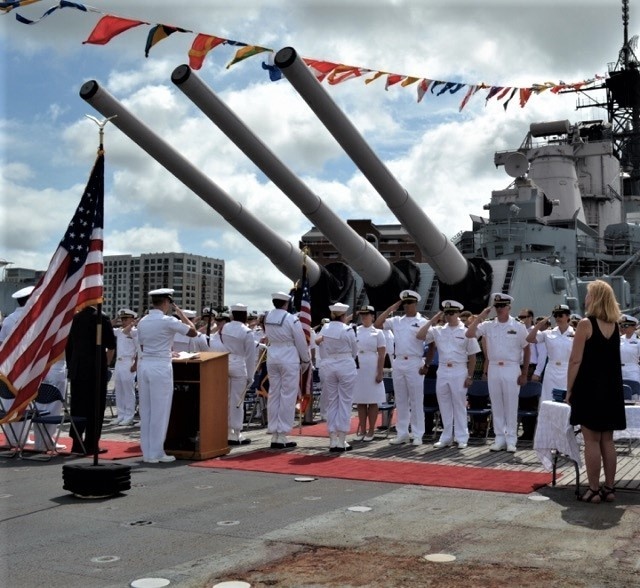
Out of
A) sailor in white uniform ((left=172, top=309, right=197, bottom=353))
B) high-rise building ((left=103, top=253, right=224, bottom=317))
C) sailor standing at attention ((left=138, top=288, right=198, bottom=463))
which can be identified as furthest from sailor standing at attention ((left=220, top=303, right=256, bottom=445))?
high-rise building ((left=103, top=253, right=224, bottom=317))

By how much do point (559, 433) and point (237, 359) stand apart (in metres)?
4.08

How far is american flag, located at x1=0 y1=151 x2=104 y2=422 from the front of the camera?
6160 millimetres

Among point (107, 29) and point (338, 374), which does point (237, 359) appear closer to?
point (338, 374)

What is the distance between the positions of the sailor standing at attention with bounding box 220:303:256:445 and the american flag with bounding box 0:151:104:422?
2787 mm

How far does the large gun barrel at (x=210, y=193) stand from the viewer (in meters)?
11.5

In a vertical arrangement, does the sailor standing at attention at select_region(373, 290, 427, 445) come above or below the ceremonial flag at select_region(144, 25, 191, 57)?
below

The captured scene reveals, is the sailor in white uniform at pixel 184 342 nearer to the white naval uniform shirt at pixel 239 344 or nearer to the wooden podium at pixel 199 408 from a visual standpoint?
the white naval uniform shirt at pixel 239 344

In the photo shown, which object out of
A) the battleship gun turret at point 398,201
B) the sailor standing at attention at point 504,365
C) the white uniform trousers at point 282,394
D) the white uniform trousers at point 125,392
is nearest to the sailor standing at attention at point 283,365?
the white uniform trousers at point 282,394

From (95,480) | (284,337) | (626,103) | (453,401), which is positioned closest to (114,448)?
(284,337)

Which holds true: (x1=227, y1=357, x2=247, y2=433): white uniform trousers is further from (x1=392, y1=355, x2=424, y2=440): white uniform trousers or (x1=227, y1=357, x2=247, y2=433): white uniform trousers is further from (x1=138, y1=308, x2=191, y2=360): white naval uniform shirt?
(x1=392, y1=355, x2=424, y2=440): white uniform trousers

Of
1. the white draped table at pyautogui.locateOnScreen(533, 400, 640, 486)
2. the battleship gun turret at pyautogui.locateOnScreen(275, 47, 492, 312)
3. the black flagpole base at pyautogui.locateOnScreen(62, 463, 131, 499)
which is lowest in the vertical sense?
the black flagpole base at pyautogui.locateOnScreen(62, 463, 131, 499)

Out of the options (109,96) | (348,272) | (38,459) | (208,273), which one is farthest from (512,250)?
(208,273)

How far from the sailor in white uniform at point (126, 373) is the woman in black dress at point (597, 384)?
6.98m

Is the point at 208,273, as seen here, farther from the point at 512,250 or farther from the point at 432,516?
the point at 432,516
